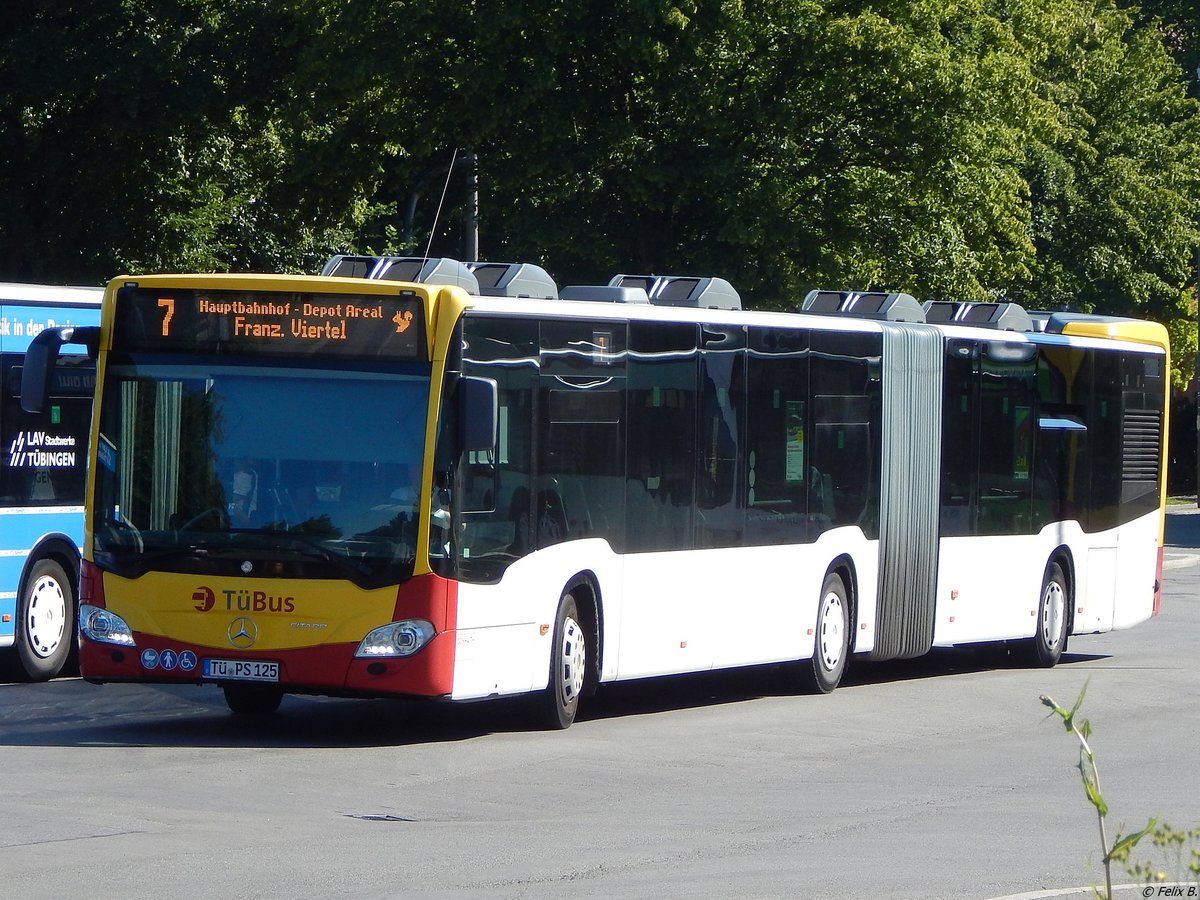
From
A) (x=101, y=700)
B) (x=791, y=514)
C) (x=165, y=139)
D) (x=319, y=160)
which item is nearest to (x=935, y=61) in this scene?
(x=319, y=160)

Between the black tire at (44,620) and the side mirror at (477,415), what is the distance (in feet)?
15.7

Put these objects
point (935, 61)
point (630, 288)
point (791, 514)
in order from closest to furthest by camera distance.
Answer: point (630, 288)
point (791, 514)
point (935, 61)

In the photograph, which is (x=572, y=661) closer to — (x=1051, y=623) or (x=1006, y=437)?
(x=1006, y=437)

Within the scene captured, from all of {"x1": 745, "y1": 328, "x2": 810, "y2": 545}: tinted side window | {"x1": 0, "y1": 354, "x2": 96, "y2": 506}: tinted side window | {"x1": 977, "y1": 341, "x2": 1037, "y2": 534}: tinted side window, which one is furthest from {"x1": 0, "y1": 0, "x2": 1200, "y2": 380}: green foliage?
{"x1": 0, "y1": 354, "x2": 96, "y2": 506}: tinted side window

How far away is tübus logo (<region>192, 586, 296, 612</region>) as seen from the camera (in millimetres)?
11867

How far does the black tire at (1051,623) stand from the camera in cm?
1917

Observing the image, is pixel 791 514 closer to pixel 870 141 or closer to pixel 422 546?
pixel 422 546

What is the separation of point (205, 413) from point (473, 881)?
491 cm

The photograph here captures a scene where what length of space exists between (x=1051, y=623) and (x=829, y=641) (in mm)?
3782

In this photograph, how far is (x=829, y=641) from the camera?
16406 millimetres

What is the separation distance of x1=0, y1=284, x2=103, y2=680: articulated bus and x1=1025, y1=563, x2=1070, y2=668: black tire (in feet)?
28.0

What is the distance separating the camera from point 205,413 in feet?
39.7

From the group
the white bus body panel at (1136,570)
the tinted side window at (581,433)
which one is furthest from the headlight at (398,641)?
the white bus body panel at (1136,570)

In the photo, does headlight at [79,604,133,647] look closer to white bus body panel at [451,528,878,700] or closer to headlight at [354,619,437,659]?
headlight at [354,619,437,659]
